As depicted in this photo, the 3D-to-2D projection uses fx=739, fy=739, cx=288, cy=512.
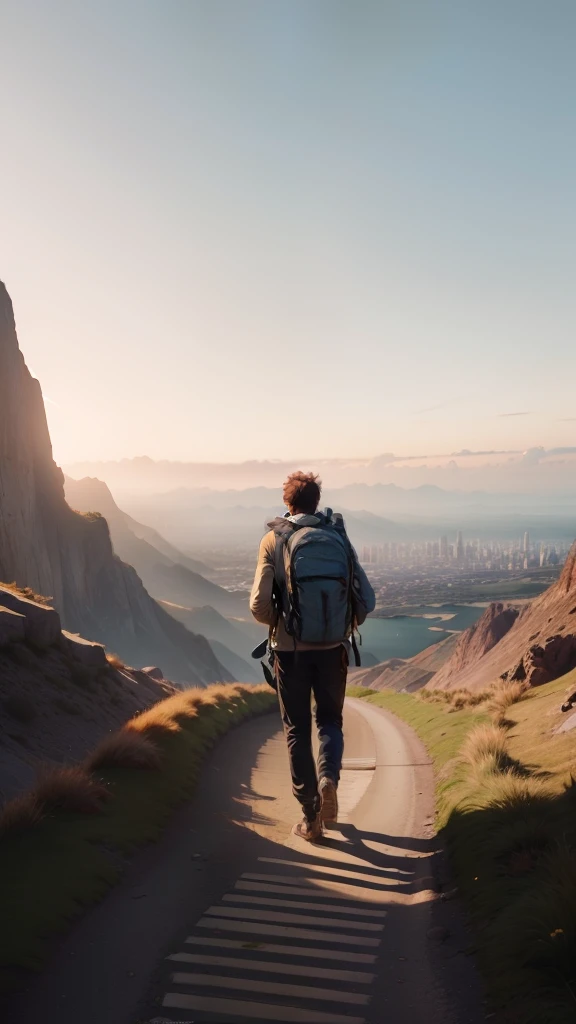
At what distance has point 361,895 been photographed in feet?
17.6

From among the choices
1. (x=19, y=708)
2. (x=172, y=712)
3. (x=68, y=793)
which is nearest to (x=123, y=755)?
(x=68, y=793)

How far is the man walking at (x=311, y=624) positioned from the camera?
261 inches

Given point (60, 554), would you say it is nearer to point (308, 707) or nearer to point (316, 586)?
point (308, 707)

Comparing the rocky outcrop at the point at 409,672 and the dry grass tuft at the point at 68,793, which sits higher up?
the dry grass tuft at the point at 68,793

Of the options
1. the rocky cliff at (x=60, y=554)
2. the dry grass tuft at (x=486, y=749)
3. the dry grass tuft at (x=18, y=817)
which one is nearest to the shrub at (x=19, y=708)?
the dry grass tuft at (x=18, y=817)

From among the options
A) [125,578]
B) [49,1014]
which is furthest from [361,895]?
[125,578]

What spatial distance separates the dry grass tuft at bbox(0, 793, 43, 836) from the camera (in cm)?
593

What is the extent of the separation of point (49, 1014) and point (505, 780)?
4.68 meters

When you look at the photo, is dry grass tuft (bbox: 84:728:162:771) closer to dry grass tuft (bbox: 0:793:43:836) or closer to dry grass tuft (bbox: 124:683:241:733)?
dry grass tuft (bbox: 124:683:241:733)

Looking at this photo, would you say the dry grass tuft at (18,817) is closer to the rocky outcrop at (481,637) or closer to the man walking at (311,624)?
the man walking at (311,624)

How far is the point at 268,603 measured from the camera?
268 inches

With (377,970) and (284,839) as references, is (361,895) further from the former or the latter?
(284,839)

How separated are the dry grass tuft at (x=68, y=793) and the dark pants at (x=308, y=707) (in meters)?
1.91

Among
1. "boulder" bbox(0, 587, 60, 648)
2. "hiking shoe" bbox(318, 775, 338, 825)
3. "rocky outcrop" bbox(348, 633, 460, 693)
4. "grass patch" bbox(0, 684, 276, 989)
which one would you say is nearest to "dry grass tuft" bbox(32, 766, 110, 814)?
"grass patch" bbox(0, 684, 276, 989)
